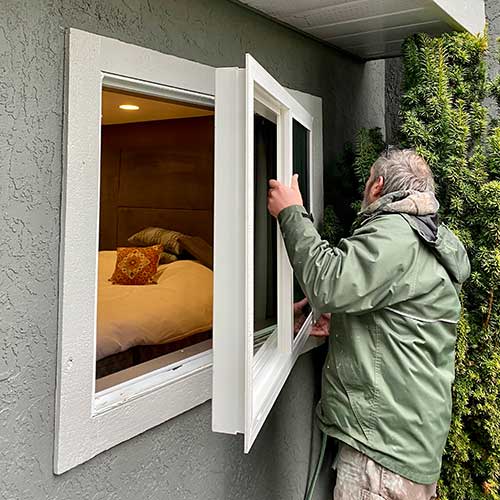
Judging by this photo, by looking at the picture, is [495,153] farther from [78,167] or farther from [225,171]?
[78,167]

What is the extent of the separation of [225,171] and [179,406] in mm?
901

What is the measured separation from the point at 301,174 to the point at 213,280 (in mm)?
958

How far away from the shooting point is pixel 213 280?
1.83 m

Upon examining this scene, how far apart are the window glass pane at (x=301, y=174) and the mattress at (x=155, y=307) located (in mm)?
571

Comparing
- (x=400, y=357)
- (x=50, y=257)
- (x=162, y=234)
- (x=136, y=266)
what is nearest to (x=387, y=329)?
(x=400, y=357)

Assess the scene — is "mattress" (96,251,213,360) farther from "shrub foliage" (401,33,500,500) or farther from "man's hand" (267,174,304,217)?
"shrub foliage" (401,33,500,500)

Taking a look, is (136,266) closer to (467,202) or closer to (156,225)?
(156,225)

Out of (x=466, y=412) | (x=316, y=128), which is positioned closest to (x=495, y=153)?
(x=316, y=128)

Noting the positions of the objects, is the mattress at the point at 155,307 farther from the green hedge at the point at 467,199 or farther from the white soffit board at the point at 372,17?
the white soffit board at the point at 372,17

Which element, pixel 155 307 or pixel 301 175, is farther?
pixel 155 307

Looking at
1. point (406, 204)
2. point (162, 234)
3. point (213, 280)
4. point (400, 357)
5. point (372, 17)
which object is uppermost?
point (372, 17)

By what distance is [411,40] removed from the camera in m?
2.72

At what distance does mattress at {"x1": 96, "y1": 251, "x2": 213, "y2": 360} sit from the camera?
8.45 ft

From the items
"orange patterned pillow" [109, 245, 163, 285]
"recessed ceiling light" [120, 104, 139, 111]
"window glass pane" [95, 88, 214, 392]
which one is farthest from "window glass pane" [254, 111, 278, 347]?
"orange patterned pillow" [109, 245, 163, 285]
